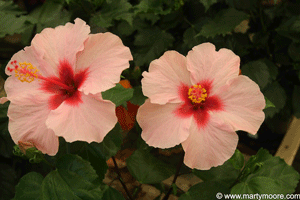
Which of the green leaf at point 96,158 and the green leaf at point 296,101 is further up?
the green leaf at point 96,158

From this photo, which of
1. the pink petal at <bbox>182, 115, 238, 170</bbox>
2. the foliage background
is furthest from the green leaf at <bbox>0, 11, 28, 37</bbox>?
the pink petal at <bbox>182, 115, 238, 170</bbox>

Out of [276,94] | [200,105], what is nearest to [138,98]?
[200,105]

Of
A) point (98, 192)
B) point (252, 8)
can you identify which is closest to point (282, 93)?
point (252, 8)

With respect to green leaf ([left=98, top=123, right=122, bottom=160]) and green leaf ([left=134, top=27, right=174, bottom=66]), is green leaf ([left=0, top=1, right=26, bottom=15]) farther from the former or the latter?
green leaf ([left=98, top=123, right=122, bottom=160])

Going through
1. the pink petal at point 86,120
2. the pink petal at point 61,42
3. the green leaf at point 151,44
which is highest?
the pink petal at point 61,42

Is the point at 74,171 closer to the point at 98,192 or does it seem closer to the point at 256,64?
the point at 98,192

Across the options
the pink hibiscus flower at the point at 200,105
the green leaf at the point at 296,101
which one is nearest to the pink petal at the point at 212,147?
the pink hibiscus flower at the point at 200,105

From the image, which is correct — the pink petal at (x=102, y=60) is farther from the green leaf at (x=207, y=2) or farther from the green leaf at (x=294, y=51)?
the green leaf at (x=294, y=51)

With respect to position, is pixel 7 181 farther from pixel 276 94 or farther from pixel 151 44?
pixel 276 94
